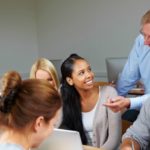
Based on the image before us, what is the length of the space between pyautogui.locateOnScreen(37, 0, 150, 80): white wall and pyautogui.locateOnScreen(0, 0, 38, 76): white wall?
0.52 ft

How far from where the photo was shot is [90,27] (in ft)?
17.5

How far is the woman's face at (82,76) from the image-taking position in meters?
2.19

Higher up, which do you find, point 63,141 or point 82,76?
point 82,76

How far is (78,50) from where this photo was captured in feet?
18.2

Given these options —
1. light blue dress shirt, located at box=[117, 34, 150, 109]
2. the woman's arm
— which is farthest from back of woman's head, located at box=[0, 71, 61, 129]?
light blue dress shirt, located at box=[117, 34, 150, 109]

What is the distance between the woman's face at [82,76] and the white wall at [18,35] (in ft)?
12.4

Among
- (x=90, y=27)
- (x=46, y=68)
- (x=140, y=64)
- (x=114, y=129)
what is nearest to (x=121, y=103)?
(x=114, y=129)

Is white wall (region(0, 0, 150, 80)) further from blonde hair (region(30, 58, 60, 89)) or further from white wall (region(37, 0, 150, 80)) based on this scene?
blonde hair (region(30, 58, 60, 89))

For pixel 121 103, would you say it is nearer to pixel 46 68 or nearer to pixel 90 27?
pixel 46 68

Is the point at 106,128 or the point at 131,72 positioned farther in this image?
the point at 131,72

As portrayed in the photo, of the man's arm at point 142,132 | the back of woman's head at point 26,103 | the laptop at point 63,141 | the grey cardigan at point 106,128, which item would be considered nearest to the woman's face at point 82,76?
the grey cardigan at point 106,128

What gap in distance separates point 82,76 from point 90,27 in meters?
3.24

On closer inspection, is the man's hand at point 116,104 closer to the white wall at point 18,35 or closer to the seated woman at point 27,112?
the seated woman at point 27,112

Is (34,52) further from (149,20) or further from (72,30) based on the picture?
(149,20)
